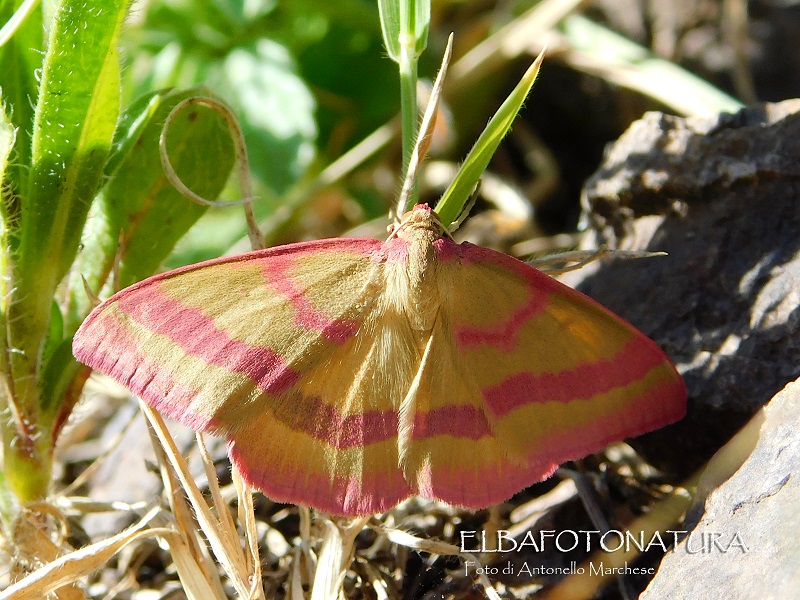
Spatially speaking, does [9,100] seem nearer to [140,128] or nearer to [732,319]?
[140,128]

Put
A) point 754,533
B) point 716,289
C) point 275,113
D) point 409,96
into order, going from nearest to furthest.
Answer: point 754,533 < point 409,96 < point 716,289 < point 275,113

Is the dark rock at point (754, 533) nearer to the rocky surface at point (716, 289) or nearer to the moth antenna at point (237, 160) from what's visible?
the rocky surface at point (716, 289)

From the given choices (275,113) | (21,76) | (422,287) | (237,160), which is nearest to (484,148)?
(422,287)

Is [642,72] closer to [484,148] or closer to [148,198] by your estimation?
[484,148]

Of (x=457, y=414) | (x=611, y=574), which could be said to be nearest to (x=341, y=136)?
(x=457, y=414)

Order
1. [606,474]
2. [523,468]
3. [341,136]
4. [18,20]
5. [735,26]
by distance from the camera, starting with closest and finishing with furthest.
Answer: [523,468] → [18,20] → [606,474] → [735,26] → [341,136]

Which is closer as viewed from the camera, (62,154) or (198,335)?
(198,335)

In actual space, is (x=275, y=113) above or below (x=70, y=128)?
above

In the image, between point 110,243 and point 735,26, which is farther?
point 735,26
